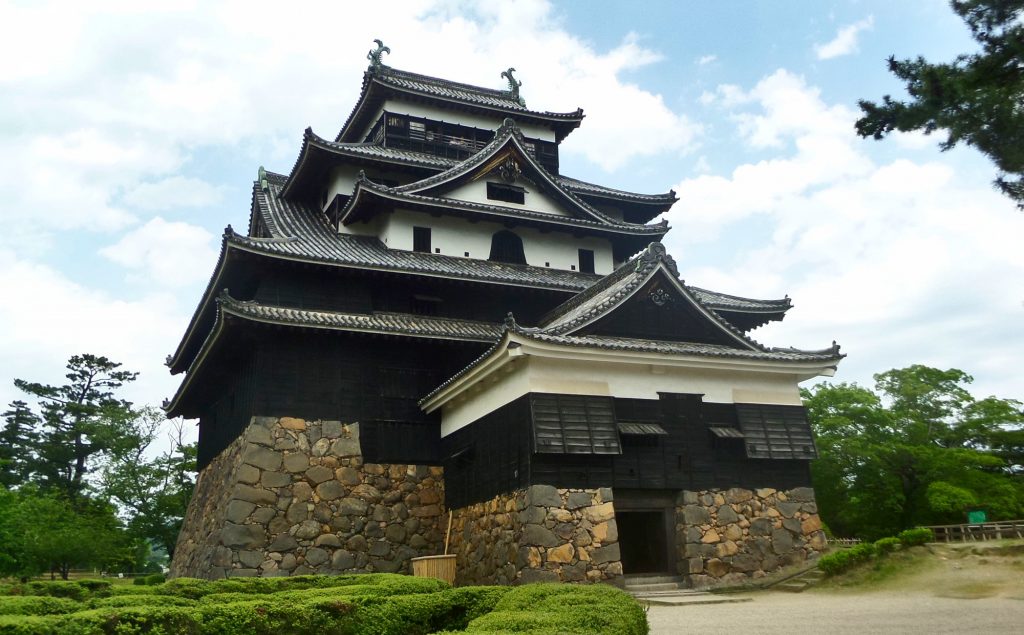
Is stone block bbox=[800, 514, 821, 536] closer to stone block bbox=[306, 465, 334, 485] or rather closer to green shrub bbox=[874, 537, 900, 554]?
green shrub bbox=[874, 537, 900, 554]

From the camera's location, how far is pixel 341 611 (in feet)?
28.9

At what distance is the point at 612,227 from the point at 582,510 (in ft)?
37.9

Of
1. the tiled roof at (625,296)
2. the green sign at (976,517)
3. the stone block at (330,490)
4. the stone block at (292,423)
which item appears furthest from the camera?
the green sign at (976,517)

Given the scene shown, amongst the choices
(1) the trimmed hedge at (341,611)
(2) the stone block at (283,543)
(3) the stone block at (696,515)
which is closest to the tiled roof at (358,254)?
(2) the stone block at (283,543)

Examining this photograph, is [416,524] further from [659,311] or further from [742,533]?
[659,311]

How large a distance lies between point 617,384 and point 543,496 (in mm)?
2841

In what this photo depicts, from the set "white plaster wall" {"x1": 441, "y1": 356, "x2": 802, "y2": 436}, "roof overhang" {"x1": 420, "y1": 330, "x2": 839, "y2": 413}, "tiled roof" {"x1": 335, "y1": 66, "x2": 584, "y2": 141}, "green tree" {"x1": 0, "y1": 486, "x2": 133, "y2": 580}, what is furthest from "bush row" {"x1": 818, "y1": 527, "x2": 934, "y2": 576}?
"green tree" {"x1": 0, "y1": 486, "x2": 133, "y2": 580}

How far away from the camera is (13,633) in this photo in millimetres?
6426

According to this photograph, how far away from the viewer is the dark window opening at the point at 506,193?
77.7 feet

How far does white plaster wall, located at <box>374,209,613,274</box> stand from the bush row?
1185 centimetres

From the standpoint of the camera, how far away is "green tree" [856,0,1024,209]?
827 cm

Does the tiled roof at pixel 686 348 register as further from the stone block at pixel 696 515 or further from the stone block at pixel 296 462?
the stone block at pixel 296 462

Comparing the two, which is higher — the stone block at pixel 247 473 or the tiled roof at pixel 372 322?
the tiled roof at pixel 372 322

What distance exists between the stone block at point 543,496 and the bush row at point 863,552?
5364 millimetres
